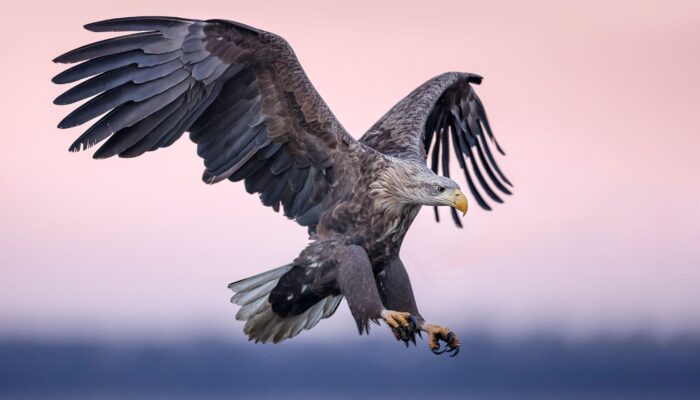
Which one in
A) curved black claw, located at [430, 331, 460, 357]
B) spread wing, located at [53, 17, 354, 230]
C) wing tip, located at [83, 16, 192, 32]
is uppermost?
wing tip, located at [83, 16, 192, 32]

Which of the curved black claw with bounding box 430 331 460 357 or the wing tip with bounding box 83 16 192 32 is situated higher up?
the wing tip with bounding box 83 16 192 32

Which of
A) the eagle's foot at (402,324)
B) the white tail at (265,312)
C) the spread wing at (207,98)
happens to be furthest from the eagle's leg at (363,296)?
the white tail at (265,312)

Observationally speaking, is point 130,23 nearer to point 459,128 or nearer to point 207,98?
point 207,98

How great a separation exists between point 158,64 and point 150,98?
0.17 meters

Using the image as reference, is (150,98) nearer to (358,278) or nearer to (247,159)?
(247,159)

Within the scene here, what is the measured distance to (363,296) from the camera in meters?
5.79

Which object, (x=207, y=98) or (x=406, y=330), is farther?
(x=207, y=98)

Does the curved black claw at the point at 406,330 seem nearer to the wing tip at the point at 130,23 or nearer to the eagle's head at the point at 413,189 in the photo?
the eagle's head at the point at 413,189

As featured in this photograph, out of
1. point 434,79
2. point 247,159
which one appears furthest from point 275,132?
point 434,79

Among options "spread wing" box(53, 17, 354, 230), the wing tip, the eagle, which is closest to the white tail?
the eagle

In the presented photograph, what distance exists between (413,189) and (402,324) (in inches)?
27.5

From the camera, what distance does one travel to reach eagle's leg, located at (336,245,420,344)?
18.5 ft

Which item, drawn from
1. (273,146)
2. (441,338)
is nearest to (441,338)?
(441,338)

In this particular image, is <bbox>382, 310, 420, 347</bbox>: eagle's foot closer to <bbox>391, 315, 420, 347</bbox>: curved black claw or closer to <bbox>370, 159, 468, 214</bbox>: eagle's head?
<bbox>391, 315, 420, 347</bbox>: curved black claw
